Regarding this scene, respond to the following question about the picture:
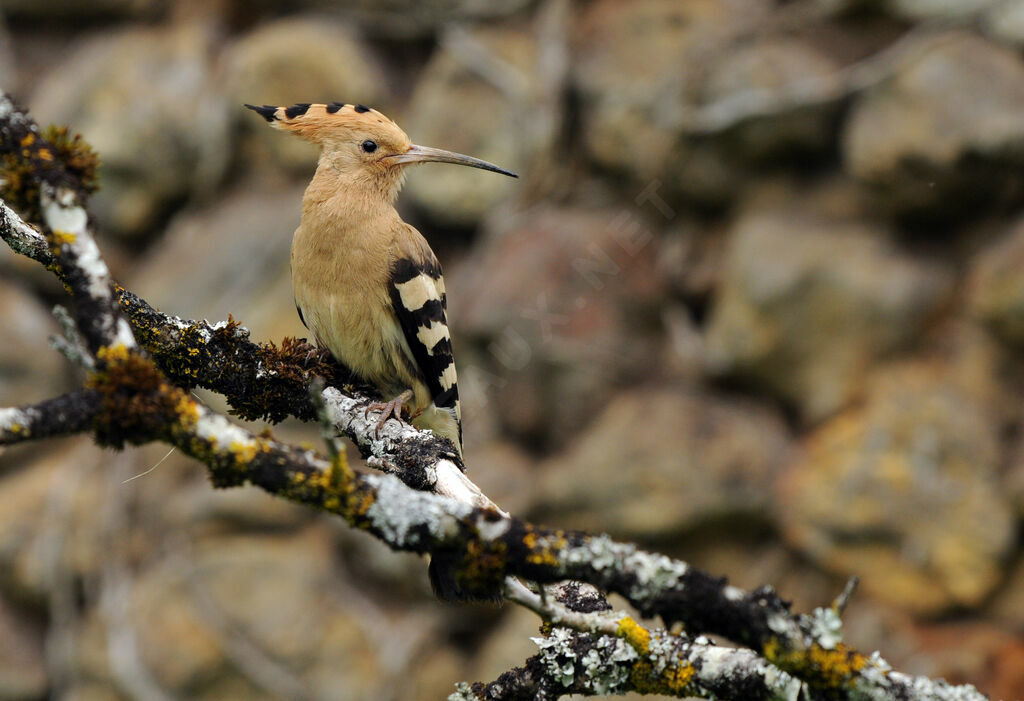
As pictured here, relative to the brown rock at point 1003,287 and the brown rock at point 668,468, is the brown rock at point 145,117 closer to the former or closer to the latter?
the brown rock at point 668,468

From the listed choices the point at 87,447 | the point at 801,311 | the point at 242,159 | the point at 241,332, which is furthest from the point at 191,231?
the point at 241,332

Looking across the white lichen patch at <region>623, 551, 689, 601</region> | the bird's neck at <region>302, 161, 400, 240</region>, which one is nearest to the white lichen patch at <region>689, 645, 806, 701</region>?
the white lichen patch at <region>623, 551, 689, 601</region>

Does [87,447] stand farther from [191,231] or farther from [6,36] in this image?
[6,36]

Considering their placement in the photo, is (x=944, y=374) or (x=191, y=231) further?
(x=191, y=231)

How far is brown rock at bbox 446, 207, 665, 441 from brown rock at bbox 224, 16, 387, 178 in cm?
168

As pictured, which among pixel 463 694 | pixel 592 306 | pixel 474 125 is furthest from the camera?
pixel 474 125

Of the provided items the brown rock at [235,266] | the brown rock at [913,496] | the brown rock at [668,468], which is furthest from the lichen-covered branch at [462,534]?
the brown rock at [235,266]

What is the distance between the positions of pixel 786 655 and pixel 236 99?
20.4ft

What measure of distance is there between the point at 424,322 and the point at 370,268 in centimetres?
25

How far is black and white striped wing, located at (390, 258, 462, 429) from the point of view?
3135 mm

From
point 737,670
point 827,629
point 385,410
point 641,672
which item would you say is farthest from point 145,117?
point 827,629

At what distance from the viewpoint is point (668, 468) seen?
212 inches

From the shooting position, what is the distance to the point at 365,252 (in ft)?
10.2

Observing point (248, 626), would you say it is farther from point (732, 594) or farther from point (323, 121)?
point (732, 594)
